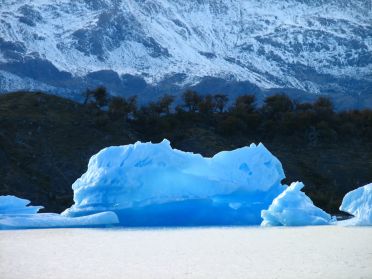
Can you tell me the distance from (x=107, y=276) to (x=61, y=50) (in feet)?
409

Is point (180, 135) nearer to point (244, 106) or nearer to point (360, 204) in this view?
point (244, 106)

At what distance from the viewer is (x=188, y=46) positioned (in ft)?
493

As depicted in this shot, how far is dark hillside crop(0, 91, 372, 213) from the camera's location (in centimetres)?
4822

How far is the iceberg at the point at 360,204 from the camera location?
84.5ft

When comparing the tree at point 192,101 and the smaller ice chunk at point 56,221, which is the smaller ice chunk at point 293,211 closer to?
the smaller ice chunk at point 56,221

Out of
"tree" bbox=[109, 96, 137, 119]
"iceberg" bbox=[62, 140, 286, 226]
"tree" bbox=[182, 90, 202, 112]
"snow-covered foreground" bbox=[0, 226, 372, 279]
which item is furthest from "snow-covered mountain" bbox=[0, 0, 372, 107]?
"snow-covered foreground" bbox=[0, 226, 372, 279]

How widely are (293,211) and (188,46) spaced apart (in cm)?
12520

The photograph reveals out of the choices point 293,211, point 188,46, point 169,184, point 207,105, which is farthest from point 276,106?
point 188,46

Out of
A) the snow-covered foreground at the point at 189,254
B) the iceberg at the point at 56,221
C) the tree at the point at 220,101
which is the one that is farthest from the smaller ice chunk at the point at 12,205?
the tree at the point at 220,101

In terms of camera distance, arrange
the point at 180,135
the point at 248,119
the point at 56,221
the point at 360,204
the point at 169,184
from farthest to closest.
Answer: the point at 248,119 → the point at 180,135 → the point at 169,184 → the point at 56,221 → the point at 360,204

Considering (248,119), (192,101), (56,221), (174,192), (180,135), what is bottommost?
(56,221)

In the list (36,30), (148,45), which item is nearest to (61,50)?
(36,30)

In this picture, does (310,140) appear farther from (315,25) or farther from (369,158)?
(315,25)

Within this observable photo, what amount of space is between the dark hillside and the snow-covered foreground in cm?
2117
